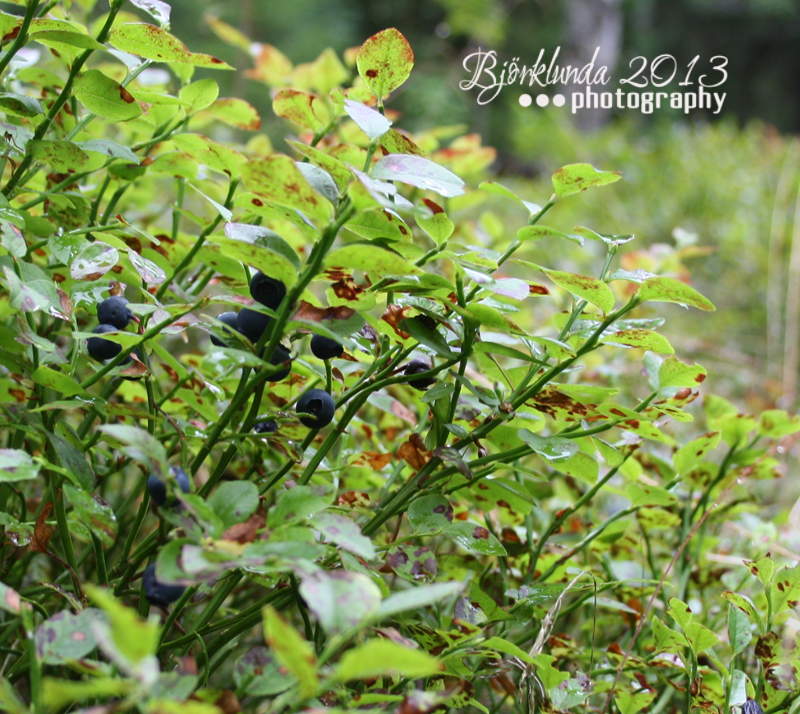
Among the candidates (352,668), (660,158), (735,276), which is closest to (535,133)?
(660,158)

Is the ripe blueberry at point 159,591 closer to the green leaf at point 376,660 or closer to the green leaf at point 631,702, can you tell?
the green leaf at point 376,660

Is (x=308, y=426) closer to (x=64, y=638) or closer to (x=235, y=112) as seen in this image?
(x=64, y=638)

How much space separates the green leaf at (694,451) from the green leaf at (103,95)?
2.03 feet

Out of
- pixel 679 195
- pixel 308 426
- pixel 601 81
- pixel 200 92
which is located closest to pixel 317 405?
pixel 308 426

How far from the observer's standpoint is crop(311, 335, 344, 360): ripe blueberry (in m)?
0.52

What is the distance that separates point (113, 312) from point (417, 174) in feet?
0.91

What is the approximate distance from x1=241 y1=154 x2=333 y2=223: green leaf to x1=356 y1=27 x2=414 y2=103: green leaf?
0.16 metres

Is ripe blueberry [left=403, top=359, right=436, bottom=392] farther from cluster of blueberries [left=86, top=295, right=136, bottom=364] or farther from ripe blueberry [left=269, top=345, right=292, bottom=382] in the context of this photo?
cluster of blueberries [left=86, top=295, right=136, bottom=364]

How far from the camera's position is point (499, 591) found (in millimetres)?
897

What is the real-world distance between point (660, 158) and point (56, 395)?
444cm

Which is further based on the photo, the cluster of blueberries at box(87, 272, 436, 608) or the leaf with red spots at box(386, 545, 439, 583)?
the leaf with red spots at box(386, 545, 439, 583)

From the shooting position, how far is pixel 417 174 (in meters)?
0.46

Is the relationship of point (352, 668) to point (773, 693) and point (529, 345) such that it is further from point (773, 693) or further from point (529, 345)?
point (773, 693)

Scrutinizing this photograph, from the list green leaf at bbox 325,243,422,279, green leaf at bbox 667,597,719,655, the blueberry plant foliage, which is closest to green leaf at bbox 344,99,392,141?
the blueberry plant foliage
